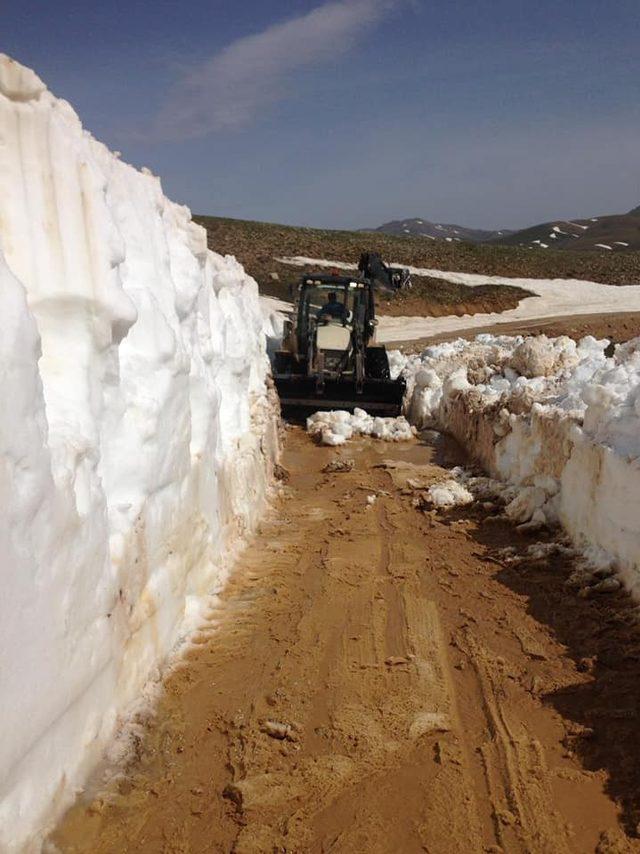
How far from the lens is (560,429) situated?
24.1ft

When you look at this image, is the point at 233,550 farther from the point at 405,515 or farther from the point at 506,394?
the point at 506,394

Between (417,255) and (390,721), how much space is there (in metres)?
36.5

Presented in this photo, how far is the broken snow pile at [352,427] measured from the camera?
1184 centimetres

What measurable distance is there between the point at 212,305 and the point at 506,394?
4.81 meters

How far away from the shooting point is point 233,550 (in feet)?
19.8

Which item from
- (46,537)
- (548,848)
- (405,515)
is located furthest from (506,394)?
(46,537)

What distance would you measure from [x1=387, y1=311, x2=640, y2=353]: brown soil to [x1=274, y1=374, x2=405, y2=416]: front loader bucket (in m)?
7.21

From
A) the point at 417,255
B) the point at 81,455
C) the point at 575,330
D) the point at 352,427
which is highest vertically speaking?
the point at 417,255

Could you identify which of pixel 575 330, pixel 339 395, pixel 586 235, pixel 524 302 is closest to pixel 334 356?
pixel 339 395

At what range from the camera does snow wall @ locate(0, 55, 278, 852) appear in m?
2.71

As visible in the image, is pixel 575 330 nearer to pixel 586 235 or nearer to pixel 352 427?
pixel 352 427

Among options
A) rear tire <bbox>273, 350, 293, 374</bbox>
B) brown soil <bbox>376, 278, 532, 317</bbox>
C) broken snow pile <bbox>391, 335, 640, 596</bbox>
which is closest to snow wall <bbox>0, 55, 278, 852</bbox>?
broken snow pile <bbox>391, 335, 640, 596</bbox>

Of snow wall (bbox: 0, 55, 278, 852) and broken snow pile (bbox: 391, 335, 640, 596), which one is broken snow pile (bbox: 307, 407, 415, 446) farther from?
snow wall (bbox: 0, 55, 278, 852)

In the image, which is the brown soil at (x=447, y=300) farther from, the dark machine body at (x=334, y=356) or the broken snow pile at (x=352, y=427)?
the broken snow pile at (x=352, y=427)
